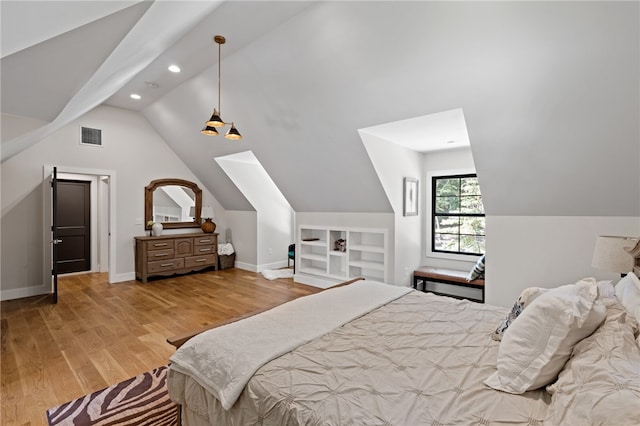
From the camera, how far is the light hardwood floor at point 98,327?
2.33 metres

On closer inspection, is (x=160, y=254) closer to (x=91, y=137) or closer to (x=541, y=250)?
(x=91, y=137)

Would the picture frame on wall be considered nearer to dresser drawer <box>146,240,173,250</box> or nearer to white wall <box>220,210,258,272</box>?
white wall <box>220,210,258,272</box>

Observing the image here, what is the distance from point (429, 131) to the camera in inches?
149

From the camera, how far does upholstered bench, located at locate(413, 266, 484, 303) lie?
419 centimetres

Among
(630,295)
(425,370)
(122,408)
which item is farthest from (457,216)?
(122,408)

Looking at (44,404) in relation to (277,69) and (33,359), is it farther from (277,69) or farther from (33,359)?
(277,69)

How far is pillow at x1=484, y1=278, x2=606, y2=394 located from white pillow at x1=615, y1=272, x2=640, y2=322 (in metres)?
0.24

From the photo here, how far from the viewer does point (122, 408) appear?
6.91 feet

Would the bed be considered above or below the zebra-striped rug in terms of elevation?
above

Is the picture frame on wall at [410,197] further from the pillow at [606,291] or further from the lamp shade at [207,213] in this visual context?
the lamp shade at [207,213]

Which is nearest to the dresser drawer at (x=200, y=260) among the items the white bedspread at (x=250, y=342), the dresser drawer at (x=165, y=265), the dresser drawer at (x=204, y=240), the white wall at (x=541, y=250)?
the dresser drawer at (x=165, y=265)

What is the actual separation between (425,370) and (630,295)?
45.4 inches

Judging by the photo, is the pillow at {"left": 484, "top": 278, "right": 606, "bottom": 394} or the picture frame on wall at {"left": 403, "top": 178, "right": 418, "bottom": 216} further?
the picture frame on wall at {"left": 403, "top": 178, "right": 418, "bottom": 216}

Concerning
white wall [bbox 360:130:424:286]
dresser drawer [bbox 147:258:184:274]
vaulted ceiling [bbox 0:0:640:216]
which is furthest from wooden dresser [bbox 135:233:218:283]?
white wall [bbox 360:130:424:286]
